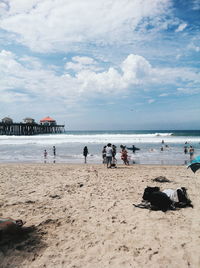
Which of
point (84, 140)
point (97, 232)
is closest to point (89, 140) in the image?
point (84, 140)

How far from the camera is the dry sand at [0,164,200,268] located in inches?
141

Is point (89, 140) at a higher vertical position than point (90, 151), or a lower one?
higher

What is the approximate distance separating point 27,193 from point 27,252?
3.74 meters

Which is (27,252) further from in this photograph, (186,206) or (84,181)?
(84,181)

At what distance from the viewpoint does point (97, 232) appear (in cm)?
452

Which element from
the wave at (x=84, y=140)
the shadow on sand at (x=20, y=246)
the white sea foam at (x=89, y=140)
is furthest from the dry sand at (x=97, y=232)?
the white sea foam at (x=89, y=140)

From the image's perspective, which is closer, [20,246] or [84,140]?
[20,246]

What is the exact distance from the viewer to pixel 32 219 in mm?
5125

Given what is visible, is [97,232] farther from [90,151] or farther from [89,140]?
[89,140]

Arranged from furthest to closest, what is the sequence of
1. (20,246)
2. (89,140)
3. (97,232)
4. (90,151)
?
(89,140) → (90,151) → (97,232) → (20,246)

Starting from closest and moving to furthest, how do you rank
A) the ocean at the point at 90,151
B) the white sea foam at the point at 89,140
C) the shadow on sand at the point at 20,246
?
the shadow on sand at the point at 20,246 → the ocean at the point at 90,151 → the white sea foam at the point at 89,140

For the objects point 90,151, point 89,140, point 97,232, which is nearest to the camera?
point 97,232

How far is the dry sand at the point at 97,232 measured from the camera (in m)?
3.57

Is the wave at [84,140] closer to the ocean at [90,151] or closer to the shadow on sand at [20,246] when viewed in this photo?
the ocean at [90,151]
